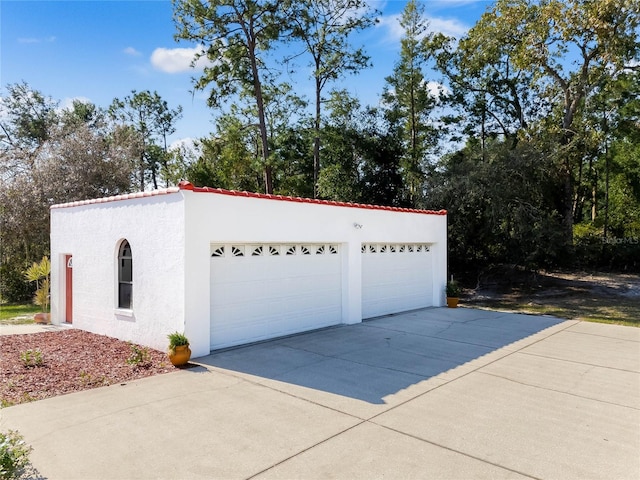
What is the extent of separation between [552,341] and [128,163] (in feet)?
62.5

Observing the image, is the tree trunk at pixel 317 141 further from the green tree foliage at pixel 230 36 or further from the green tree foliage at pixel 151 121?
the green tree foliage at pixel 151 121

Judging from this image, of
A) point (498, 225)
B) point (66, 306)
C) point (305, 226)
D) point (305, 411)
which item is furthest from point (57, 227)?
point (498, 225)

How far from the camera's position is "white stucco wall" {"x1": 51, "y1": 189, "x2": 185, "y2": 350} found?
8.30 m

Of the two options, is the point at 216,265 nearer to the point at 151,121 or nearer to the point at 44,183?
the point at 44,183

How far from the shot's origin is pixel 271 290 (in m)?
9.77

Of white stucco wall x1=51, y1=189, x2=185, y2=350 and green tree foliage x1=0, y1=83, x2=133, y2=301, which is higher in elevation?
green tree foliage x1=0, y1=83, x2=133, y2=301

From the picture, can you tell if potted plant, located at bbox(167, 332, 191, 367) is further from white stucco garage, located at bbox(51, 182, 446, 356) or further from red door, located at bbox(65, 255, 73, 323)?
Answer: red door, located at bbox(65, 255, 73, 323)

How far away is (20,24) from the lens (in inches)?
313

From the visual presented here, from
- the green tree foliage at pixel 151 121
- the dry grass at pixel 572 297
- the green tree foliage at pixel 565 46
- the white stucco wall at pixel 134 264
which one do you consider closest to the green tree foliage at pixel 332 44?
the green tree foliage at pixel 565 46

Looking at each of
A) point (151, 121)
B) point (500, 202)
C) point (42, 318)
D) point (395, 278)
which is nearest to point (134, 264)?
point (42, 318)

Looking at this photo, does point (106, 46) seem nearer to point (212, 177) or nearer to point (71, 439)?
point (71, 439)

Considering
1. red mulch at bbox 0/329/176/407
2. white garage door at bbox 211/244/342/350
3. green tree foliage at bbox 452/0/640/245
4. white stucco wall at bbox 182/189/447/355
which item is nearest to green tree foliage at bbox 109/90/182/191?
green tree foliage at bbox 452/0/640/245

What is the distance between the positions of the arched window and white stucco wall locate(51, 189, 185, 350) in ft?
0.35

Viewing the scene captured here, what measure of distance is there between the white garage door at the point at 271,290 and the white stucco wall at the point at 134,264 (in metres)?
0.85
